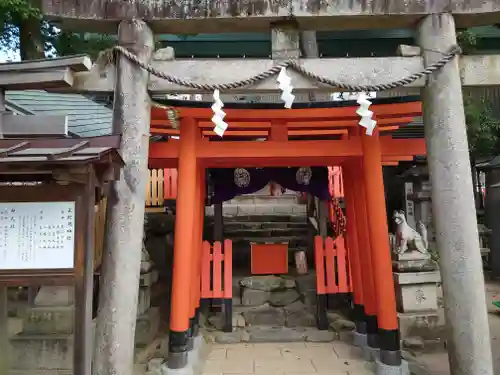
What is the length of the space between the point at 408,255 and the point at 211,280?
3648 mm

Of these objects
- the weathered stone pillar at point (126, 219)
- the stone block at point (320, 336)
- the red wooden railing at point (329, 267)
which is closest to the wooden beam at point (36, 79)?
the weathered stone pillar at point (126, 219)

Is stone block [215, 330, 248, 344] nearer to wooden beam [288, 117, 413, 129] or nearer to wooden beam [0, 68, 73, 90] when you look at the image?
wooden beam [288, 117, 413, 129]

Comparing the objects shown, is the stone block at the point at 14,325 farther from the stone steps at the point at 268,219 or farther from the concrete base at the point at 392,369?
the stone steps at the point at 268,219

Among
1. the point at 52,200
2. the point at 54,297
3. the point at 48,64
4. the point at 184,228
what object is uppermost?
the point at 48,64

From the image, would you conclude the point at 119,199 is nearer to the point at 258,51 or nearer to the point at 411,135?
the point at 411,135

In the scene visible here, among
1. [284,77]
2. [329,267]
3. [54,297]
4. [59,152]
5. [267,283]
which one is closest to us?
[59,152]

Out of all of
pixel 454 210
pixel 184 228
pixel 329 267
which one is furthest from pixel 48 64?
pixel 329 267

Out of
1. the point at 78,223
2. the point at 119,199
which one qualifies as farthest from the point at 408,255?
the point at 78,223

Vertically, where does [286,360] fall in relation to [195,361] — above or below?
below

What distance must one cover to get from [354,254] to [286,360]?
2.08 metres

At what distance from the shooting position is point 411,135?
11.0 metres

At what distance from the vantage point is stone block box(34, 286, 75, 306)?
223 inches

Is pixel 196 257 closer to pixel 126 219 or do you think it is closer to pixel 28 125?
pixel 126 219

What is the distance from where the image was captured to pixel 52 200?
3.12m
